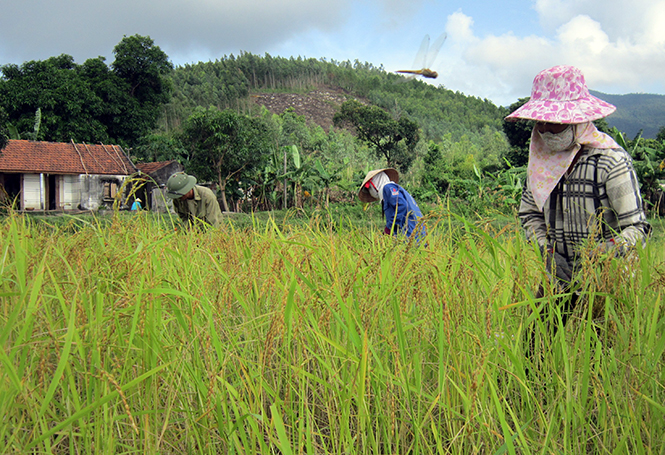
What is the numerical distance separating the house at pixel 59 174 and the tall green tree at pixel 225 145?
6.28 metres

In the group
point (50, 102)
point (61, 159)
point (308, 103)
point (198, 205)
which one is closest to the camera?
point (198, 205)

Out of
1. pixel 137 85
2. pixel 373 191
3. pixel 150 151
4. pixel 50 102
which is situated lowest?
pixel 373 191

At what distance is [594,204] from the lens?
5.62 feet

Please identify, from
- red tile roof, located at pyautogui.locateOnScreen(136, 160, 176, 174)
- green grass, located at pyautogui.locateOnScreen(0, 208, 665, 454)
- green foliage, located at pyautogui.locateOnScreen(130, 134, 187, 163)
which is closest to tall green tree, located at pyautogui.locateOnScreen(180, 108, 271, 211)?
red tile roof, located at pyautogui.locateOnScreen(136, 160, 176, 174)

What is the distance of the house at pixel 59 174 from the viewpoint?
19516mm

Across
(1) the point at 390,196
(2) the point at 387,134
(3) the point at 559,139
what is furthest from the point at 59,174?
→ (3) the point at 559,139

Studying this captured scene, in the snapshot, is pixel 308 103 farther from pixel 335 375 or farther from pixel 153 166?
pixel 335 375

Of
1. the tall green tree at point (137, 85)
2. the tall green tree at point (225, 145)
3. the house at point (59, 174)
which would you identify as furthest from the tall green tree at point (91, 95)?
the tall green tree at point (225, 145)

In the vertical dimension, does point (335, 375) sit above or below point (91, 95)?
below

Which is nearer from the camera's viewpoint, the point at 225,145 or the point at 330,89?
the point at 225,145

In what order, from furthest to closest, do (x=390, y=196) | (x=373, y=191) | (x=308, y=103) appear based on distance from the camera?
1. (x=308, y=103)
2. (x=373, y=191)
3. (x=390, y=196)

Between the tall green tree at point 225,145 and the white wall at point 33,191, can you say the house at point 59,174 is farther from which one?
the tall green tree at point 225,145

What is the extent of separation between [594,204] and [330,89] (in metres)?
100

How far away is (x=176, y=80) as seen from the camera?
73625 mm
